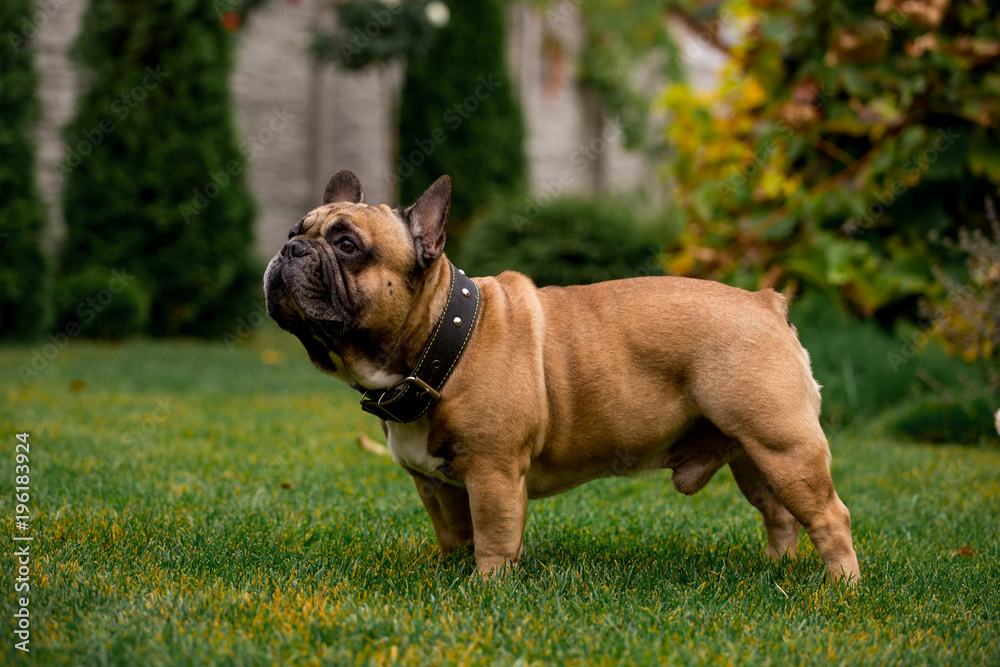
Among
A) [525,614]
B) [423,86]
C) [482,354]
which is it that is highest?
[482,354]

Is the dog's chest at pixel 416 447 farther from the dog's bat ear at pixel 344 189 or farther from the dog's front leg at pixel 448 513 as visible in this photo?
the dog's bat ear at pixel 344 189

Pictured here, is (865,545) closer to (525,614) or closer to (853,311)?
(525,614)

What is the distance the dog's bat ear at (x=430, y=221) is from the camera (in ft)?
9.07

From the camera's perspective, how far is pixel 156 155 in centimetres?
977

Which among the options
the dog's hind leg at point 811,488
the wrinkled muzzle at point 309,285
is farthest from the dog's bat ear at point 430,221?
the dog's hind leg at point 811,488

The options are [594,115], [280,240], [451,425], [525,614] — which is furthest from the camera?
[594,115]

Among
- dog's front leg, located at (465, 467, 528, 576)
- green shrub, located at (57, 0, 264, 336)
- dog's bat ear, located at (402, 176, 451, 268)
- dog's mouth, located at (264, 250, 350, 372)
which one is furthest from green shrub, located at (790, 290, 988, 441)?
green shrub, located at (57, 0, 264, 336)

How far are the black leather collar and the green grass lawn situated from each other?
55 cm

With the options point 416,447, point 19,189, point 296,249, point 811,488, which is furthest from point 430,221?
point 19,189

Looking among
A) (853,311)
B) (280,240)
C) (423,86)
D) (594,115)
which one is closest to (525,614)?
(853,311)

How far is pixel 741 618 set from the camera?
247 cm

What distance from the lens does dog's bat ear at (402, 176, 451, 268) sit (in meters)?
2.76

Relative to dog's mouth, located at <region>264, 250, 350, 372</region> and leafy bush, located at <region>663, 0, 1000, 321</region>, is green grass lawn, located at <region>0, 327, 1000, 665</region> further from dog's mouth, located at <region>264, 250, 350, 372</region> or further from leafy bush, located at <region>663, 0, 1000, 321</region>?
leafy bush, located at <region>663, 0, 1000, 321</region>

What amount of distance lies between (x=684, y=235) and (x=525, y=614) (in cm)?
509
